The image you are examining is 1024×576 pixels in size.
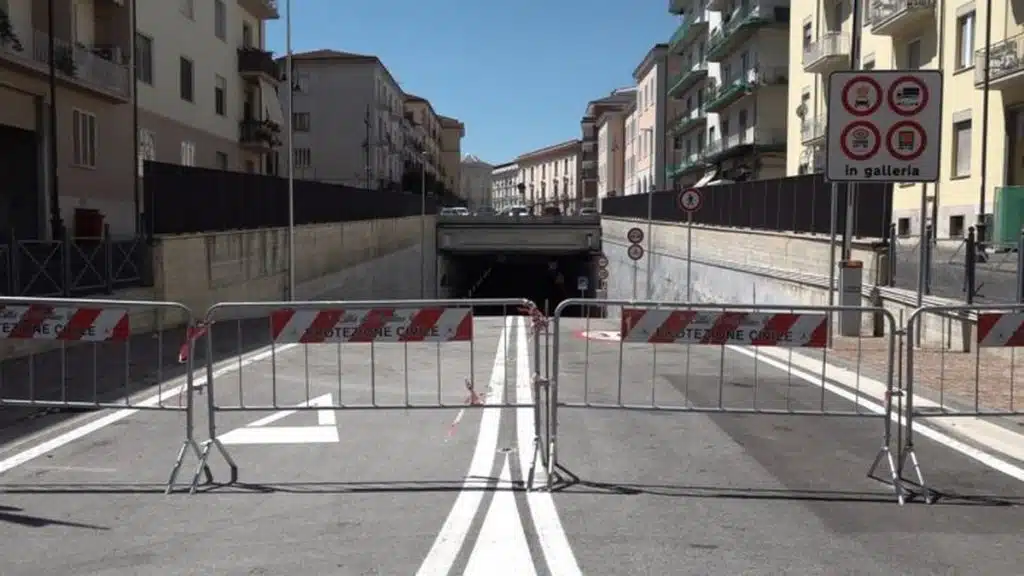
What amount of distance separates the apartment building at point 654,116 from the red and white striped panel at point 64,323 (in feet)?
224

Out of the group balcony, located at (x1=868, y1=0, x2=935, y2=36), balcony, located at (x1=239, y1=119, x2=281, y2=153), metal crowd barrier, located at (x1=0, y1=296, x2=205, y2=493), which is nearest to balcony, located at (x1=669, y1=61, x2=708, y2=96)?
balcony, located at (x1=868, y1=0, x2=935, y2=36)

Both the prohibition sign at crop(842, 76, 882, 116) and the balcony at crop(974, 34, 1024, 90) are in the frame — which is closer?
the prohibition sign at crop(842, 76, 882, 116)

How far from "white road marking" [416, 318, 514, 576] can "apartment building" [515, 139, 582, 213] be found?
4555 inches

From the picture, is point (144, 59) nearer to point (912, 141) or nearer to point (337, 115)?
point (912, 141)

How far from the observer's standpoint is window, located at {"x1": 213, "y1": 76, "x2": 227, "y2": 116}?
37875 millimetres

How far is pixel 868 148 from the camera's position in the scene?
10656 millimetres

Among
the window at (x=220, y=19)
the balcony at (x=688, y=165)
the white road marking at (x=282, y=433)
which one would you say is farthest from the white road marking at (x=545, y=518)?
the balcony at (x=688, y=165)

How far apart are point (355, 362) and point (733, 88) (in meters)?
→ 42.6

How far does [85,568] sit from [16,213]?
24.3 metres

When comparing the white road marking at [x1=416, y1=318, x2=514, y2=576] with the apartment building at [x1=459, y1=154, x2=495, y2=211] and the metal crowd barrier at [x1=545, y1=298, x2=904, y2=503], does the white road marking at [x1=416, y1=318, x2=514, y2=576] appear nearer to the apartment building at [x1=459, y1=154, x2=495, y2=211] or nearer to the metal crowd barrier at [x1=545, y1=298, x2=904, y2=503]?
the metal crowd barrier at [x1=545, y1=298, x2=904, y2=503]

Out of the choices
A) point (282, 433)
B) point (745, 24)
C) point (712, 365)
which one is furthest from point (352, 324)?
point (745, 24)

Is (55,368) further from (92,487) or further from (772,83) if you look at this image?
(772,83)

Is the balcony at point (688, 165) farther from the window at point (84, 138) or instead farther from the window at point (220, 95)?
the window at point (84, 138)

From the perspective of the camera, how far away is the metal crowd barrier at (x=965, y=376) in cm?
680
